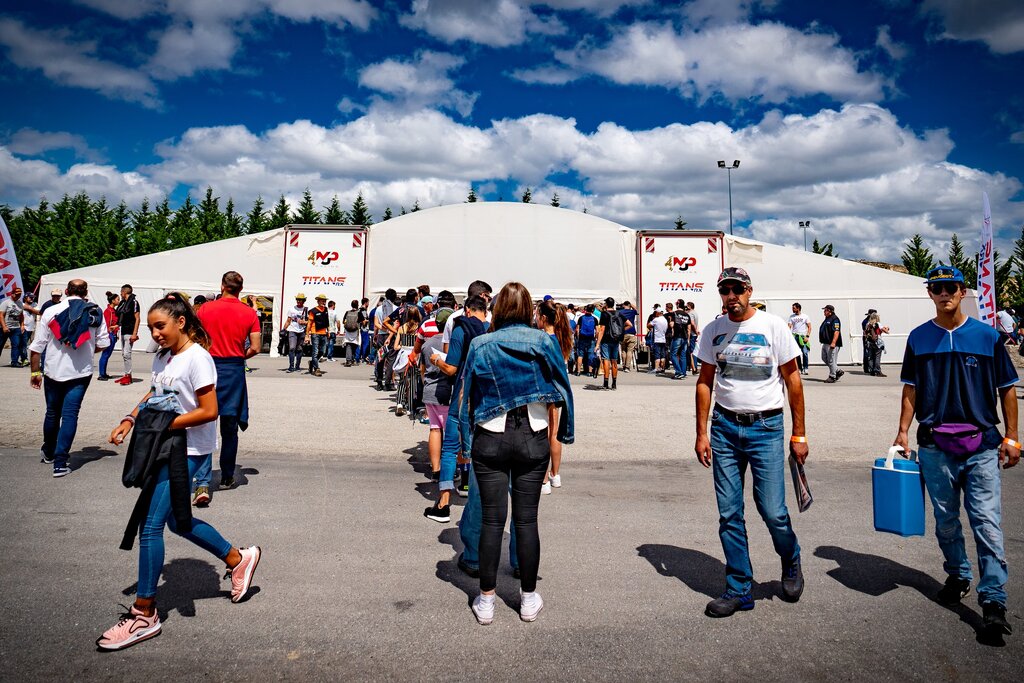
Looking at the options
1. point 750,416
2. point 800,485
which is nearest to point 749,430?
point 750,416

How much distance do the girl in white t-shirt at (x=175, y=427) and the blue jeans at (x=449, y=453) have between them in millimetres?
1737

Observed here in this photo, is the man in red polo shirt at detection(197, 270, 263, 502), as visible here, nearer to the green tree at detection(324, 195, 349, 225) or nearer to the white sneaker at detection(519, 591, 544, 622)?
the white sneaker at detection(519, 591, 544, 622)

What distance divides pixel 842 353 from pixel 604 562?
19.7 m

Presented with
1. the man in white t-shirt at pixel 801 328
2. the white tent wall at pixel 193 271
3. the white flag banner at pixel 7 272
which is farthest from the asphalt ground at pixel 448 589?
the white tent wall at pixel 193 271

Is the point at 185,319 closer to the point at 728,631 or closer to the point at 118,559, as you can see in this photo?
the point at 118,559

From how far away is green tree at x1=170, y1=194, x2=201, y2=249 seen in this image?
53534 millimetres

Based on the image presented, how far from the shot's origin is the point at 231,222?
2408 inches

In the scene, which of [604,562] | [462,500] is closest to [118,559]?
[462,500]

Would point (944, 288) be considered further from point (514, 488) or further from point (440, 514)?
point (440, 514)

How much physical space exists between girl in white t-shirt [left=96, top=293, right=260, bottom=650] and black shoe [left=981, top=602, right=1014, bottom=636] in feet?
12.9

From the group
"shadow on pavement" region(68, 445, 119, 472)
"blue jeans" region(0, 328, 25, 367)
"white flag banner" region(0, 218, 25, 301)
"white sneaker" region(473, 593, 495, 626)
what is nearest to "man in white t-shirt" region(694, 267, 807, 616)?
"white sneaker" region(473, 593, 495, 626)

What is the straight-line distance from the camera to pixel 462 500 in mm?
5805

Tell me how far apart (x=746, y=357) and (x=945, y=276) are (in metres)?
1.30

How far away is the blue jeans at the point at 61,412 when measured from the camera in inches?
243
